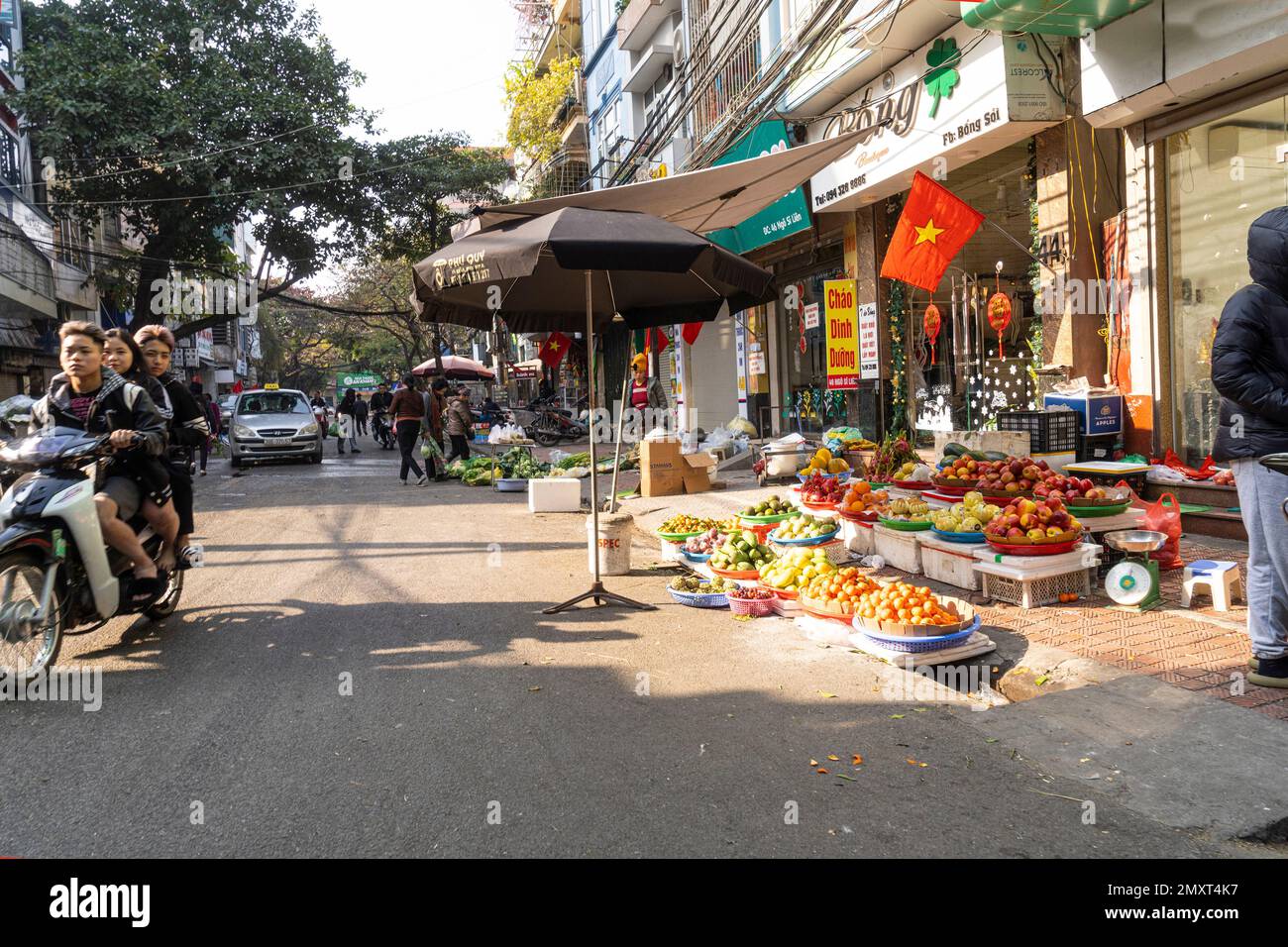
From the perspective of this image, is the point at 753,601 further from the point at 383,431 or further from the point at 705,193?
the point at 383,431

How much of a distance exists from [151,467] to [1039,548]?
18.9 feet

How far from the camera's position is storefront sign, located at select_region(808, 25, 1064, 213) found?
32.2ft

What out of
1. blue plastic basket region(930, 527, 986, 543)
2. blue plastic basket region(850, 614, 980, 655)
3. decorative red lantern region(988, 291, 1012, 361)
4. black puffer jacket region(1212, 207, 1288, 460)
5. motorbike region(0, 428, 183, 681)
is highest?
decorative red lantern region(988, 291, 1012, 361)

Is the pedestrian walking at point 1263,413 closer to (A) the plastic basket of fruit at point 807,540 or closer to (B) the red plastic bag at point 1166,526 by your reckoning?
(B) the red plastic bag at point 1166,526

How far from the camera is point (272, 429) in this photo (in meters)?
19.8

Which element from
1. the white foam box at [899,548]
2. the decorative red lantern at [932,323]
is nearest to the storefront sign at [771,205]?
the decorative red lantern at [932,323]

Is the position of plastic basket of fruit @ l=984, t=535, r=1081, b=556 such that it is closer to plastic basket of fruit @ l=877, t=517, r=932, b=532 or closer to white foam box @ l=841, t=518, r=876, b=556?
plastic basket of fruit @ l=877, t=517, r=932, b=532

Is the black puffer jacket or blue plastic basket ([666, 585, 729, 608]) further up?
the black puffer jacket

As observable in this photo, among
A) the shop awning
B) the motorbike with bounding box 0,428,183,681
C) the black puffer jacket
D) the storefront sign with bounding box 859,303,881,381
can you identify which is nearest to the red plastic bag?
the black puffer jacket

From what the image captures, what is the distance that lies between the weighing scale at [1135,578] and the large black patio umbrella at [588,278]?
315cm

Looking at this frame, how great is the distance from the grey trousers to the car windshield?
65.8ft

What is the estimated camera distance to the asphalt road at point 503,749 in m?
3.06

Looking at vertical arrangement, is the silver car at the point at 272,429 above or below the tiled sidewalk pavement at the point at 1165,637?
above

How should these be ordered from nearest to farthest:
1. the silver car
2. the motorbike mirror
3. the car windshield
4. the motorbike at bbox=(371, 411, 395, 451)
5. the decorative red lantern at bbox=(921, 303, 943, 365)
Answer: the motorbike mirror
the decorative red lantern at bbox=(921, 303, 943, 365)
the silver car
the car windshield
the motorbike at bbox=(371, 411, 395, 451)
